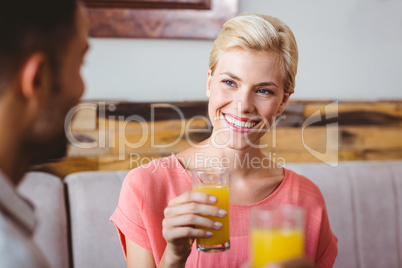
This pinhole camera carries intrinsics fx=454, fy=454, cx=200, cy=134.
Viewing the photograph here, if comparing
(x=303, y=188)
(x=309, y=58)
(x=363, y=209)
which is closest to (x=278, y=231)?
(x=303, y=188)

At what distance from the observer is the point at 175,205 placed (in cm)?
116

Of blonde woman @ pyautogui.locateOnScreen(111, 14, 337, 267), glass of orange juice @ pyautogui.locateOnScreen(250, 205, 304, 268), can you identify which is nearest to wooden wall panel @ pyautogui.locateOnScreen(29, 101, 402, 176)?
blonde woman @ pyautogui.locateOnScreen(111, 14, 337, 267)

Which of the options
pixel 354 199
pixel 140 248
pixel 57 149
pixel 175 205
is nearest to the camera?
pixel 57 149

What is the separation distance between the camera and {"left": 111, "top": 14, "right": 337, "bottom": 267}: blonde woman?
5.00 ft

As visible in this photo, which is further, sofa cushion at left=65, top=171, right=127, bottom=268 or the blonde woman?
sofa cushion at left=65, top=171, right=127, bottom=268

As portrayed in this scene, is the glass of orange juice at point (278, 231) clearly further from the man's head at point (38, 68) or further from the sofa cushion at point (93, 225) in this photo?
the sofa cushion at point (93, 225)

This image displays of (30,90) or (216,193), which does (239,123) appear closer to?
(216,193)

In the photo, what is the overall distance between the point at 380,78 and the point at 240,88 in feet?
4.16

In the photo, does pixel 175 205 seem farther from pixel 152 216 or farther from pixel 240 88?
pixel 240 88

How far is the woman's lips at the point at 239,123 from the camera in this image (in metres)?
1.57

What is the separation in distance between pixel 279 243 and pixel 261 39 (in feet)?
2.71

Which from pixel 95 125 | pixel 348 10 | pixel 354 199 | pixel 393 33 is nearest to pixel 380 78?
pixel 393 33

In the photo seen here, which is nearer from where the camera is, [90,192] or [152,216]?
[152,216]

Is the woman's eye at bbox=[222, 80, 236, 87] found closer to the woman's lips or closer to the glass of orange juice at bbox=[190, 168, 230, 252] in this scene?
the woman's lips
